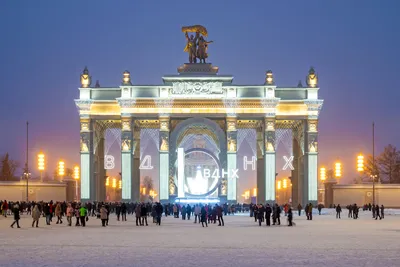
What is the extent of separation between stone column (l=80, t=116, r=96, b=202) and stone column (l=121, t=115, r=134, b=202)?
3.84m

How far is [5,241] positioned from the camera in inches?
1330

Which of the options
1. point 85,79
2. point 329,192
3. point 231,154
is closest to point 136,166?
point 85,79

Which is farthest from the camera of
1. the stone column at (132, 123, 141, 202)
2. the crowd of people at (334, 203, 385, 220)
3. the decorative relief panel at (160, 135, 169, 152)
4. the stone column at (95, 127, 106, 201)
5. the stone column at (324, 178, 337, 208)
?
the stone column at (95, 127, 106, 201)

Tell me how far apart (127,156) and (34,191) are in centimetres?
1459

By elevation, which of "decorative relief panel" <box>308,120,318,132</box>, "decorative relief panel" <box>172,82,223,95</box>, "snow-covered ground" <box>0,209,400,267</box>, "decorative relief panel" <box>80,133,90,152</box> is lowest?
"snow-covered ground" <box>0,209,400,267</box>

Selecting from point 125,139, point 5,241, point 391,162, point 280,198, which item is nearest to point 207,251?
point 5,241

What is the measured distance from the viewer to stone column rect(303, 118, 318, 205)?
9362 cm

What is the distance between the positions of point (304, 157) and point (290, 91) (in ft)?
26.8

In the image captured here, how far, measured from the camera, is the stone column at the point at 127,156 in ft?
306

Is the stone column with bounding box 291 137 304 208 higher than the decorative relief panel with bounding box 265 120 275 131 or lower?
lower

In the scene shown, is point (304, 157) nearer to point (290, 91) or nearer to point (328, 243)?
point (290, 91)

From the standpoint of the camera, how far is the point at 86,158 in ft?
309

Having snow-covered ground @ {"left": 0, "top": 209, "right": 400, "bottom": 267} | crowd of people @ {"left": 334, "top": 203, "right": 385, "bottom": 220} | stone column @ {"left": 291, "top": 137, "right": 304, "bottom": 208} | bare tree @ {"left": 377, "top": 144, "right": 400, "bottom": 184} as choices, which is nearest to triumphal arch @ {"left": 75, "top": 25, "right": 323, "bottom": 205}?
stone column @ {"left": 291, "top": 137, "right": 304, "bottom": 208}

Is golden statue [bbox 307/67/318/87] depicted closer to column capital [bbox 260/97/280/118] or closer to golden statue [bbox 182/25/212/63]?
column capital [bbox 260/97/280/118]
